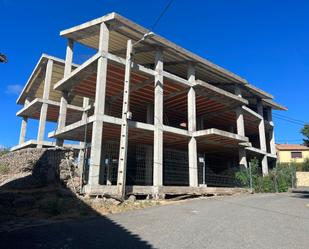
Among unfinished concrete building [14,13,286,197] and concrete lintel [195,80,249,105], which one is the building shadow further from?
concrete lintel [195,80,249,105]

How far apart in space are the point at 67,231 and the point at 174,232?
9.76 ft

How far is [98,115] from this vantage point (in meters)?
16.2

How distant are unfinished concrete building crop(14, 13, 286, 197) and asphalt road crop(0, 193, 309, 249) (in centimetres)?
513

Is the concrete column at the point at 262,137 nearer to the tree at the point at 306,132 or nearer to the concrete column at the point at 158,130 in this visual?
the tree at the point at 306,132

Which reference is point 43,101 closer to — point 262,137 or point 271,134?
point 262,137

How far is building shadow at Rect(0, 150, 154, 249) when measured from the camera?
6969 millimetres

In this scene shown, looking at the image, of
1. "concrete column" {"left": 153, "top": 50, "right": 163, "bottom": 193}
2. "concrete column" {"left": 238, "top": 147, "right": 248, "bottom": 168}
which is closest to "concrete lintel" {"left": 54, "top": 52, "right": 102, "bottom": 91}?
"concrete column" {"left": 153, "top": 50, "right": 163, "bottom": 193}

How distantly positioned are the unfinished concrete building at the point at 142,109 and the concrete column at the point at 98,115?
51 millimetres

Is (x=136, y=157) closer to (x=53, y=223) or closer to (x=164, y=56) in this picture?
(x=164, y=56)

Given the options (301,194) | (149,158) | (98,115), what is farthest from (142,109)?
(301,194)

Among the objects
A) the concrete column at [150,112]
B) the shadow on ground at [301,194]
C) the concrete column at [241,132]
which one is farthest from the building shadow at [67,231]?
the concrete column at [241,132]

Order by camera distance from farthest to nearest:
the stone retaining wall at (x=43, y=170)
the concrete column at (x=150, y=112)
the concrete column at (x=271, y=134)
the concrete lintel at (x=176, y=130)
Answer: the concrete column at (x=271, y=134), the concrete column at (x=150, y=112), the concrete lintel at (x=176, y=130), the stone retaining wall at (x=43, y=170)

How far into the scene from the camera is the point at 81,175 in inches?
602

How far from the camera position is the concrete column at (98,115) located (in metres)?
15.0
